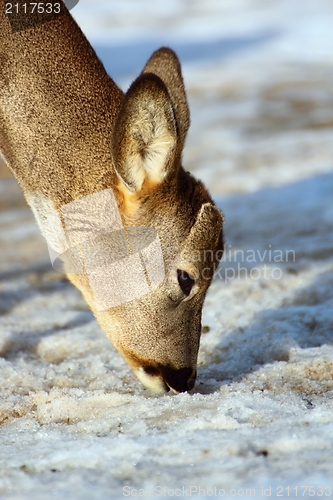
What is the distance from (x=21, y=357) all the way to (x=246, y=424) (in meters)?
1.87

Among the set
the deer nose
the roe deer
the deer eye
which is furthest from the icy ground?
the deer eye

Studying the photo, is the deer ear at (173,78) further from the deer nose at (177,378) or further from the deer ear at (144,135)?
the deer nose at (177,378)

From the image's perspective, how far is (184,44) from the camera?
1711 centimetres

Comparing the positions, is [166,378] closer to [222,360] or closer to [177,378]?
[177,378]

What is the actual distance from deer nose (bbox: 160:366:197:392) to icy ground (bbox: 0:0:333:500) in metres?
0.07

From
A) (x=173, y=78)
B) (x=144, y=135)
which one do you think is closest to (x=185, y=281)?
(x=144, y=135)

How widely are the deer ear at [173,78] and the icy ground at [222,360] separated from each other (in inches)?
58.2

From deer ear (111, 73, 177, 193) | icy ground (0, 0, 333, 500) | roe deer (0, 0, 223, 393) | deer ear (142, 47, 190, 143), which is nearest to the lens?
icy ground (0, 0, 333, 500)

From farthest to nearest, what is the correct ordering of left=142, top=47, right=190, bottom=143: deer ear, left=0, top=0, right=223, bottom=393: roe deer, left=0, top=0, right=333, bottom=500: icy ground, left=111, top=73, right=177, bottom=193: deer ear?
left=142, top=47, right=190, bottom=143: deer ear → left=0, top=0, right=223, bottom=393: roe deer → left=111, top=73, right=177, bottom=193: deer ear → left=0, top=0, right=333, bottom=500: icy ground

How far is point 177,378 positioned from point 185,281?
0.55 meters

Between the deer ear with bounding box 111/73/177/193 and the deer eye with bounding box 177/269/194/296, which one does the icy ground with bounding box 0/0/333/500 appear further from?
the deer ear with bounding box 111/73/177/193

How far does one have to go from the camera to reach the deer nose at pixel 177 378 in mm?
3998

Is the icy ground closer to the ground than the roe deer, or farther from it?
closer to the ground

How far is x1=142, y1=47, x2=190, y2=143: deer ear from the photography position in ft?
13.0
